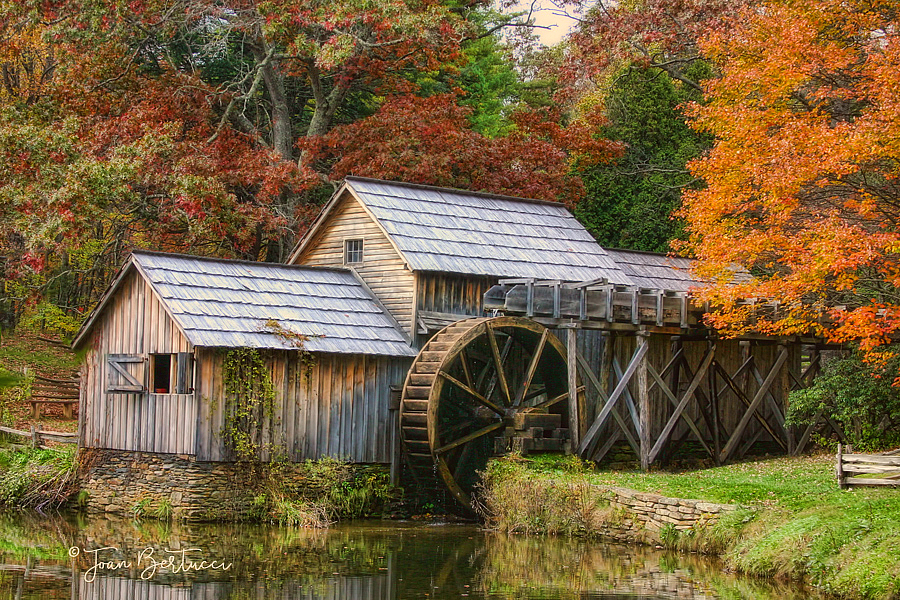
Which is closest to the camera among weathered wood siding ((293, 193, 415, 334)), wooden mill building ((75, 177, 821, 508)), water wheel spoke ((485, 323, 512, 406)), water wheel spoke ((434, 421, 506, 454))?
wooden mill building ((75, 177, 821, 508))

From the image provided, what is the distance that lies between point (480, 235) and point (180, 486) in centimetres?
778

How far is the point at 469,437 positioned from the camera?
1952 cm

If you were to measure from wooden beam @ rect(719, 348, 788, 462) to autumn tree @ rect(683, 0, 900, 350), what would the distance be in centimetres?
206

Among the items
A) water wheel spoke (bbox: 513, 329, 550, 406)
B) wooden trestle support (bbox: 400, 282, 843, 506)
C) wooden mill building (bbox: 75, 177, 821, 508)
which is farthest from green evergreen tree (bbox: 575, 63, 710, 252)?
water wheel spoke (bbox: 513, 329, 550, 406)

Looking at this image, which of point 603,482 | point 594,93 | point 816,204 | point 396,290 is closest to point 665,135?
point 594,93

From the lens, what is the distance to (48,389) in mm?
27016

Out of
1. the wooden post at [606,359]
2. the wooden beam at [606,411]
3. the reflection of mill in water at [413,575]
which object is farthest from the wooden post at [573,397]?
the reflection of mill in water at [413,575]

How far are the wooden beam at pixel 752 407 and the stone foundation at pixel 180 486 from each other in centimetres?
751

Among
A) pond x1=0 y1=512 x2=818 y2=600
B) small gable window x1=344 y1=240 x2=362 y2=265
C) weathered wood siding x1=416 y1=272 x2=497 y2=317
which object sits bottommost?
pond x1=0 y1=512 x2=818 y2=600

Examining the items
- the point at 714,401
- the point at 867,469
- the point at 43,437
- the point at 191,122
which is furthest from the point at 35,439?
the point at 867,469

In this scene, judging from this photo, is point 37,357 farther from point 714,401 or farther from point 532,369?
point 714,401

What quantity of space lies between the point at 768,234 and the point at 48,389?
59.5ft

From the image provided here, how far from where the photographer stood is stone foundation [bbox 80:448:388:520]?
1777cm

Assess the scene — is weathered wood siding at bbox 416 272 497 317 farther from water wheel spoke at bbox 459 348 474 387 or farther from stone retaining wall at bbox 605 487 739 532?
stone retaining wall at bbox 605 487 739 532
